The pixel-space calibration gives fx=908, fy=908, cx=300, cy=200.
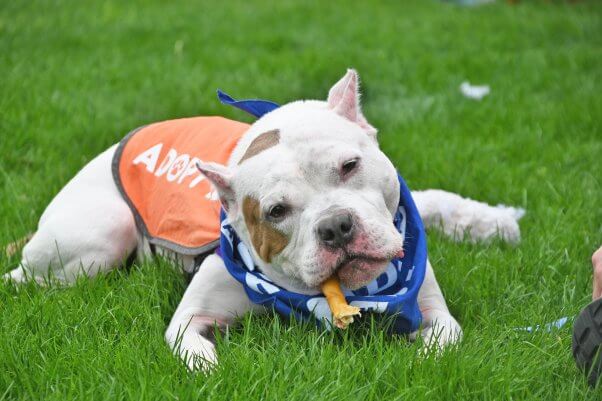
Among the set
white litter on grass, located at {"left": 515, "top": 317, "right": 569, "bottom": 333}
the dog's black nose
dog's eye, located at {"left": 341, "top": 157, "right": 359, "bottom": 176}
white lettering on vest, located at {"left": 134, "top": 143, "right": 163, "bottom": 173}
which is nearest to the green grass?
white litter on grass, located at {"left": 515, "top": 317, "right": 569, "bottom": 333}

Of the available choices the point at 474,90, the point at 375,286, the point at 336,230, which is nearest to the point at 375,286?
the point at 375,286

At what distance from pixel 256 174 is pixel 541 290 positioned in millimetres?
1290

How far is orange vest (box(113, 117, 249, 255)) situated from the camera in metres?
3.67

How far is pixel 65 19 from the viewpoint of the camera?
28.8 ft

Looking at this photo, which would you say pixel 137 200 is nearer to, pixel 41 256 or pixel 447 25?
pixel 41 256

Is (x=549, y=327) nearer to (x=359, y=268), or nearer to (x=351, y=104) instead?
(x=359, y=268)

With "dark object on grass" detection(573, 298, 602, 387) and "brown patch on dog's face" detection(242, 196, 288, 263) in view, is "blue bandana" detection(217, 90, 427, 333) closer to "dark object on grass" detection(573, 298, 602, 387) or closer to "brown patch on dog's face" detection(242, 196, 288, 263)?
"brown patch on dog's face" detection(242, 196, 288, 263)

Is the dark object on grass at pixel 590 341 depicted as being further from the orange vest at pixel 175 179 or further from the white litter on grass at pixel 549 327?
the orange vest at pixel 175 179

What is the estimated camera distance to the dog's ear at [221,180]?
10.5ft

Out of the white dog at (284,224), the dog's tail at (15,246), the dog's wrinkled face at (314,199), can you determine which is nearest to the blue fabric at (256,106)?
the white dog at (284,224)

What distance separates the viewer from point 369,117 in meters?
6.22

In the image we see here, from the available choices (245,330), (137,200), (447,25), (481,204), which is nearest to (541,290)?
(481,204)

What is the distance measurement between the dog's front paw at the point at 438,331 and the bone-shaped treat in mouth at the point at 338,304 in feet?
0.86

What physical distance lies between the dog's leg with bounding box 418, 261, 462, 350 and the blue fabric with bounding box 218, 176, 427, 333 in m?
0.07
